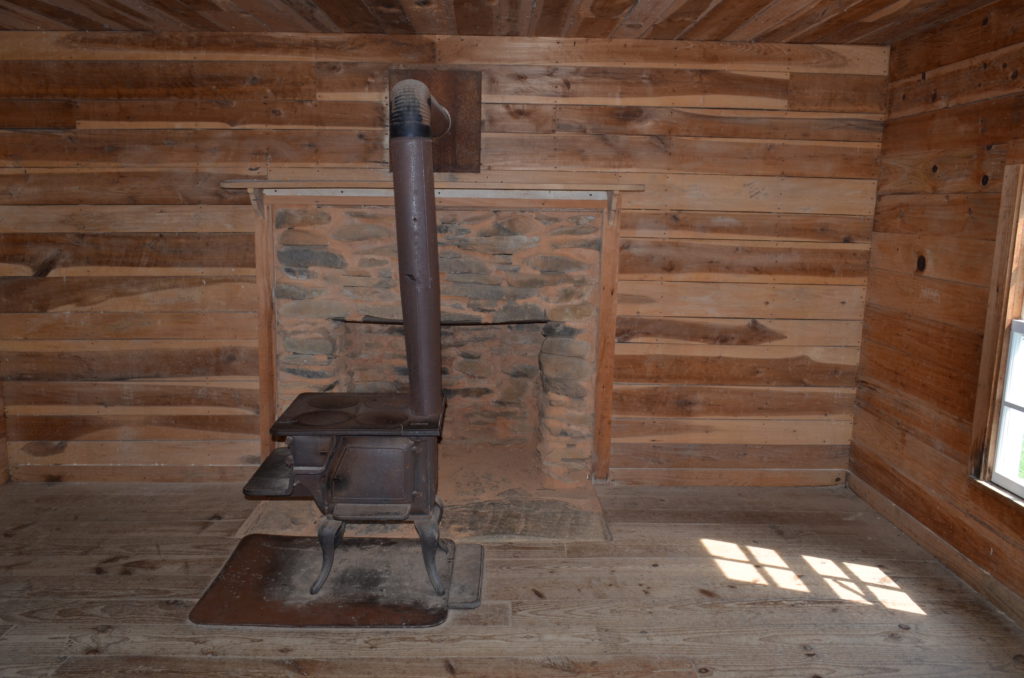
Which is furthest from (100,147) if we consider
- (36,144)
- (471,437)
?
(471,437)

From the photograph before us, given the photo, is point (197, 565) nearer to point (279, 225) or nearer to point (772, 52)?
point (279, 225)

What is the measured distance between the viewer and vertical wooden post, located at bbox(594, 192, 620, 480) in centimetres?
366

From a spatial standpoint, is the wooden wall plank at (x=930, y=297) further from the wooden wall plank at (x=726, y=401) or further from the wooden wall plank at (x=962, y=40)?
the wooden wall plank at (x=962, y=40)

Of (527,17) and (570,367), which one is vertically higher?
(527,17)

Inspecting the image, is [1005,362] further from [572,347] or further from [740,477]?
[572,347]

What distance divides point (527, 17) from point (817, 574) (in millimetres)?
2749

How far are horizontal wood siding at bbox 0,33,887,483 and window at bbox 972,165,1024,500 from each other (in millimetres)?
987

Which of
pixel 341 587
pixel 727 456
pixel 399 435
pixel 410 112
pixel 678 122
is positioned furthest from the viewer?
pixel 727 456

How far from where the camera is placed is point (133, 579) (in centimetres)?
289

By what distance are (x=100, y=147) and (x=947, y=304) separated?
4137 millimetres

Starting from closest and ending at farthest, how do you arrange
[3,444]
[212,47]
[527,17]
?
[527,17], [212,47], [3,444]

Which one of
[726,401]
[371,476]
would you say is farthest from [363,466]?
[726,401]

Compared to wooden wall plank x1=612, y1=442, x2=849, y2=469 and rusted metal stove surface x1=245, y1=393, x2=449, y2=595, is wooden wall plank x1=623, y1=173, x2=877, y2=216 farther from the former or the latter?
rusted metal stove surface x1=245, y1=393, x2=449, y2=595

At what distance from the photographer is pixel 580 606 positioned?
9.00ft
